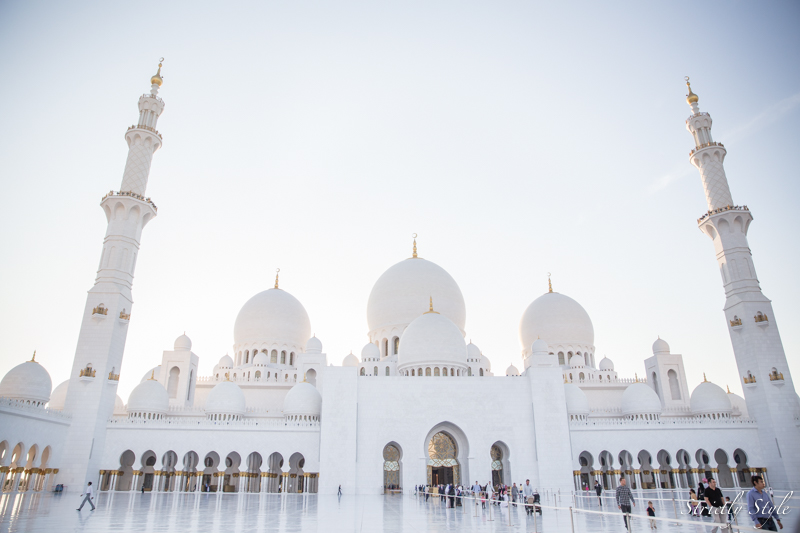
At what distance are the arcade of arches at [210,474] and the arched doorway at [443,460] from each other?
4.90 m

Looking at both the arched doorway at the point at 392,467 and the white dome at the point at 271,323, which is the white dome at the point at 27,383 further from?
the arched doorway at the point at 392,467

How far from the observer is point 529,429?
71.0 feet

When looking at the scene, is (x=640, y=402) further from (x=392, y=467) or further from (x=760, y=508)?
(x=760, y=508)

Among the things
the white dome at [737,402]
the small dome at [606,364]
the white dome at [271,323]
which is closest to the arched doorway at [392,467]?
the white dome at [271,323]

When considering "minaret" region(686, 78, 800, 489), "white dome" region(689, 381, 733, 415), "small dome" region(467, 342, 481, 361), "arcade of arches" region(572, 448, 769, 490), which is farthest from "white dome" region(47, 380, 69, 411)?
"minaret" region(686, 78, 800, 489)

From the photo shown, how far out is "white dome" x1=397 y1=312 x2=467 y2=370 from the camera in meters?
23.6

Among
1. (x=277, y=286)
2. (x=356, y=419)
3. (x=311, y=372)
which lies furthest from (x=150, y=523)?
(x=277, y=286)

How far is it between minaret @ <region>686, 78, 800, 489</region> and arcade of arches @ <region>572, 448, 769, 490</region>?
1221mm

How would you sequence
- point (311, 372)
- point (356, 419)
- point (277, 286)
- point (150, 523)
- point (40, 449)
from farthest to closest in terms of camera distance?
point (277, 286) < point (311, 372) < point (356, 419) < point (40, 449) < point (150, 523)

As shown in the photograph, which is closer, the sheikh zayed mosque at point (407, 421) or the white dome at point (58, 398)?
the sheikh zayed mosque at point (407, 421)

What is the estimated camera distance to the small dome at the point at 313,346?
92.9 feet

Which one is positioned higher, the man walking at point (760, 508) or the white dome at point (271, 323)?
the white dome at point (271, 323)

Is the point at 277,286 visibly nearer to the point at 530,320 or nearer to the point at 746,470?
the point at 530,320

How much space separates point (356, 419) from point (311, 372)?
693cm
